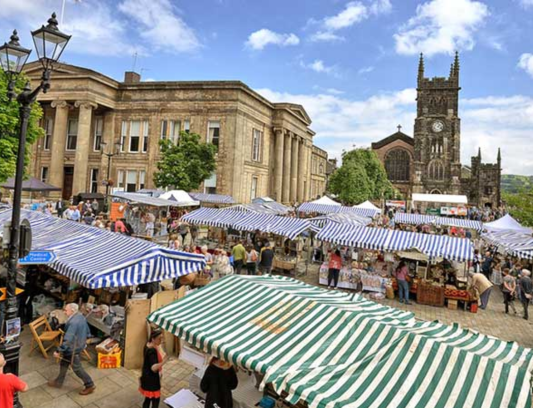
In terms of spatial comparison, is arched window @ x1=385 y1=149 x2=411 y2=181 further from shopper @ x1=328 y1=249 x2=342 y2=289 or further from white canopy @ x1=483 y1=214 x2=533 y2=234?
shopper @ x1=328 y1=249 x2=342 y2=289

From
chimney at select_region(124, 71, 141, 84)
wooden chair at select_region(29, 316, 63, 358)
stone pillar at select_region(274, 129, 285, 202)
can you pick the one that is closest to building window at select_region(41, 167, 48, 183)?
chimney at select_region(124, 71, 141, 84)

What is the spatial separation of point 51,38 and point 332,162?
3139 inches

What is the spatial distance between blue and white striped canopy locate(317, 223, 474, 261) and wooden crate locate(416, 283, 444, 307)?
111 centimetres

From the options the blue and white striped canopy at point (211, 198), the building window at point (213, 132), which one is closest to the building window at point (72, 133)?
the building window at point (213, 132)

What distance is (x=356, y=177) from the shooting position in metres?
47.5

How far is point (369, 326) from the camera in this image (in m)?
4.23

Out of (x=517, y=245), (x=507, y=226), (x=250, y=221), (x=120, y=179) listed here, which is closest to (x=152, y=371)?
(x=250, y=221)

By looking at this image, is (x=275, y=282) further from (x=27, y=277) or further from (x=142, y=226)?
(x=142, y=226)

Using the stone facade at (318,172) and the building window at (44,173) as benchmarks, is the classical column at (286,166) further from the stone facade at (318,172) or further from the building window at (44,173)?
the building window at (44,173)

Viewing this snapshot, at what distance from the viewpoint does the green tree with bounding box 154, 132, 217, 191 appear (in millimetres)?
25078

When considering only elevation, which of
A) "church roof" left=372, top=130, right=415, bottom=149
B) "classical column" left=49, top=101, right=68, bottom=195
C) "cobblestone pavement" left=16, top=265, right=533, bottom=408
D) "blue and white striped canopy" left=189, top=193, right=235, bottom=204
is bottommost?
"cobblestone pavement" left=16, top=265, right=533, bottom=408

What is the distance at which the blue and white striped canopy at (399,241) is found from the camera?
11977 mm

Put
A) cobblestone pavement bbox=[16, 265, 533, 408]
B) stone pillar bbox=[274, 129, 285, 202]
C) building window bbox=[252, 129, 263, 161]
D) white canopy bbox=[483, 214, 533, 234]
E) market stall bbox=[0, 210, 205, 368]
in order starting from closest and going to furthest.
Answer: cobblestone pavement bbox=[16, 265, 533, 408]
market stall bbox=[0, 210, 205, 368]
white canopy bbox=[483, 214, 533, 234]
building window bbox=[252, 129, 263, 161]
stone pillar bbox=[274, 129, 285, 202]

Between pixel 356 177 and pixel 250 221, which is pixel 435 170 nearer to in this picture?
pixel 356 177
